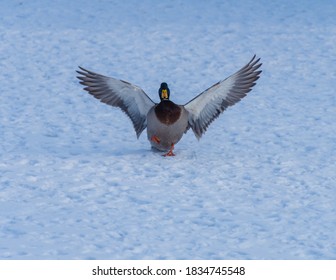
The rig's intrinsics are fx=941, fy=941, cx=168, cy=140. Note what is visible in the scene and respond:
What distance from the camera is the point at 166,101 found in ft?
20.5

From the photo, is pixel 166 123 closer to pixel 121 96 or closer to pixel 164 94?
pixel 164 94

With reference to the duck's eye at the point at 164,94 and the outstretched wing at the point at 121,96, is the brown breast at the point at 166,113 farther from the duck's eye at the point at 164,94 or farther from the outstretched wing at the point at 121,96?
the outstretched wing at the point at 121,96

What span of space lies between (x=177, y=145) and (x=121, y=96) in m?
0.60

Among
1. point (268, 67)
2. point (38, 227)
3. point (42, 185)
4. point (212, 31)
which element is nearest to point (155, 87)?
point (268, 67)

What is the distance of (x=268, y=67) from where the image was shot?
9.05m

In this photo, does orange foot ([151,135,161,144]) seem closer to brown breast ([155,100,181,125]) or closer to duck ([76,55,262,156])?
duck ([76,55,262,156])

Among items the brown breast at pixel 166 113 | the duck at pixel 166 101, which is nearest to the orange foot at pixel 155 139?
the duck at pixel 166 101

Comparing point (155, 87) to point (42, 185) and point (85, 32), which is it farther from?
point (42, 185)

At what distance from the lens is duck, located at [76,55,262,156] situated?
632 cm

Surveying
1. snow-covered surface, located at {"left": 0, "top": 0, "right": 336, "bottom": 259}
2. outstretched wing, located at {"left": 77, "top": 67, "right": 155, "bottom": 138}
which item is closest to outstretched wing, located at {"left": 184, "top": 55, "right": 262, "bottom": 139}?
snow-covered surface, located at {"left": 0, "top": 0, "right": 336, "bottom": 259}

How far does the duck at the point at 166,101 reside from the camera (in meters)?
6.32

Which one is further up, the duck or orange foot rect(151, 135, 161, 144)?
the duck
